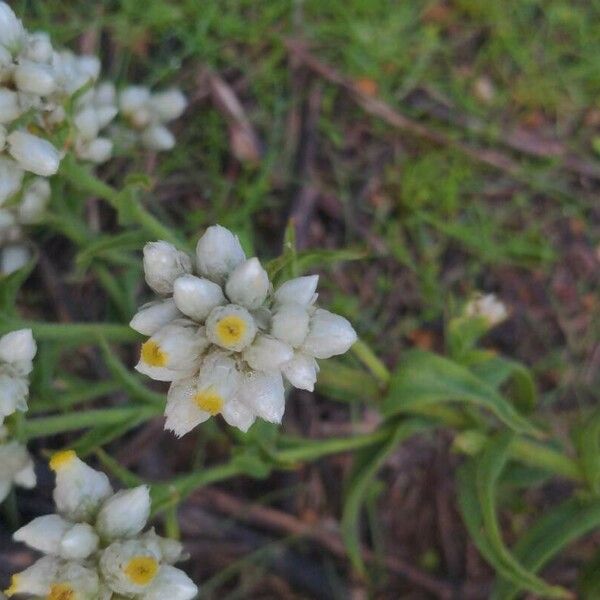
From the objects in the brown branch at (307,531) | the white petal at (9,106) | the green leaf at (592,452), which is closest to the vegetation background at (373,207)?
the brown branch at (307,531)

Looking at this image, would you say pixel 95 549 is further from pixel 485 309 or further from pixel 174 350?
pixel 485 309

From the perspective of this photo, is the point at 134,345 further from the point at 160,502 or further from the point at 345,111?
the point at 345,111

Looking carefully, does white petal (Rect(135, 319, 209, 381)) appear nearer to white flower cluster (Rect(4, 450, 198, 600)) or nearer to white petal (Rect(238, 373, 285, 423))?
white petal (Rect(238, 373, 285, 423))

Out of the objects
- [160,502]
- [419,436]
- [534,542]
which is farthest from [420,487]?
[160,502]

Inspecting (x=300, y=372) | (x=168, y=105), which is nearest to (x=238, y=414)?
(x=300, y=372)

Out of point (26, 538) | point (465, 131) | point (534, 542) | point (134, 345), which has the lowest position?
point (134, 345)

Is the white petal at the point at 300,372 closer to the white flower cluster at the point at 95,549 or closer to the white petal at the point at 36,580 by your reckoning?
the white flower cluster at the point at 95,549
